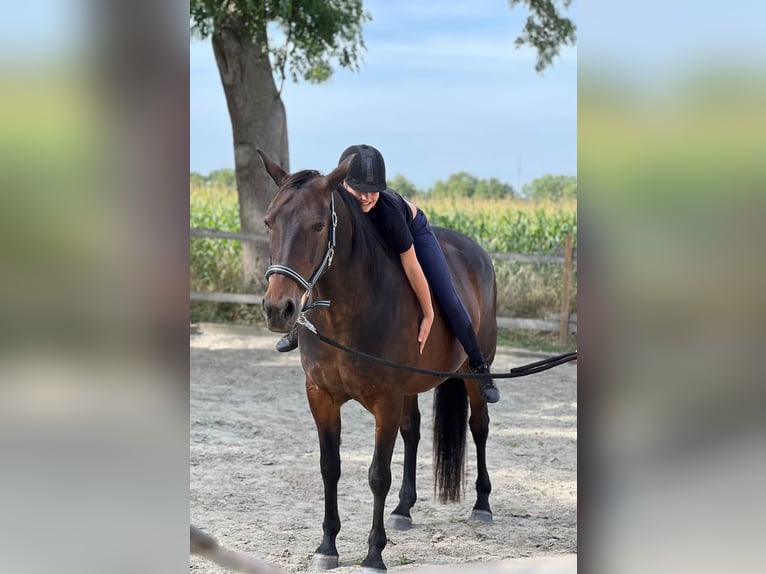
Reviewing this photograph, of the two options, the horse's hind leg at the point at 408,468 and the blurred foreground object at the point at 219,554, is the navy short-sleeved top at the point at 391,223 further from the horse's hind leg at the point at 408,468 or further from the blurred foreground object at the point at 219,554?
the blurred foreground object at the point at 219,554

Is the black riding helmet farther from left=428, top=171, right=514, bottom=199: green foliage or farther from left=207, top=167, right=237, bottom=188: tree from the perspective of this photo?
left=428, top=171, right=514, bottom=199: green foliage

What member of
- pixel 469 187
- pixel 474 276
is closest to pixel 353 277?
pixel 474 276

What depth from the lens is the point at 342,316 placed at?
3.98m

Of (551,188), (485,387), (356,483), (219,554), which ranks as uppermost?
(551,188)

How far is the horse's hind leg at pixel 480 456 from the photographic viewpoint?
521cm

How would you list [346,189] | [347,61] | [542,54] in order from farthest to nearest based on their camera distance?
[542,54]
[347,61]
[346,189]

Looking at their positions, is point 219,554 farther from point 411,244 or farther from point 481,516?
point 481,516

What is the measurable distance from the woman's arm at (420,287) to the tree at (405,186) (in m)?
15.6

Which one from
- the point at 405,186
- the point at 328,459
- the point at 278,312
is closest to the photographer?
the point at 278,312

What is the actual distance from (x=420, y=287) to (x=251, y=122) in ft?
29.0
